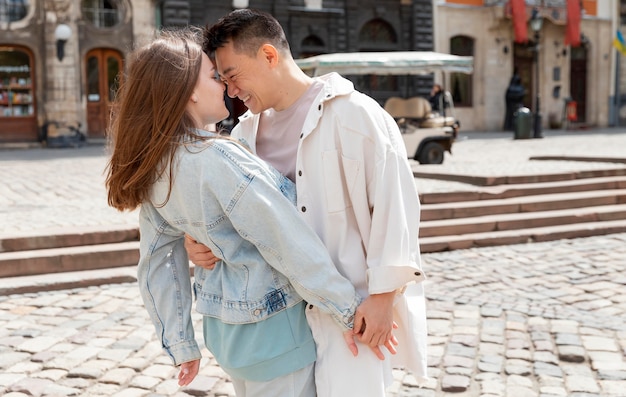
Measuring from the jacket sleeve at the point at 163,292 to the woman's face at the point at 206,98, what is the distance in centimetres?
30

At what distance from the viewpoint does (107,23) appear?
2275 centimetres

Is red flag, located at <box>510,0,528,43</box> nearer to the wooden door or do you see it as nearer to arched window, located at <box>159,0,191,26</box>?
arched window, located at <box>159,0,191,26</box>

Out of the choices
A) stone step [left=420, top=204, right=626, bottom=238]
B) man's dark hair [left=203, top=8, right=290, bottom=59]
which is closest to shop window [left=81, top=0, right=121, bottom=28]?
stone step [left=420, top=204, right=626, bottom=238]

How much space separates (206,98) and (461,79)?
28.5 metres

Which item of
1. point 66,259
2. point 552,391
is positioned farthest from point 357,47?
point 552,391

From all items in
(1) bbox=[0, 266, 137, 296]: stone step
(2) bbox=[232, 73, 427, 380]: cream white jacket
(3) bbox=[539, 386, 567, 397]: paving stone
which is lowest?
(3) bbox=[539, 386, 567, 397]: paving stone

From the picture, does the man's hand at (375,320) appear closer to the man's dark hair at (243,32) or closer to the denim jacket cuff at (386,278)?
the denim jacket cuff at (386,278)

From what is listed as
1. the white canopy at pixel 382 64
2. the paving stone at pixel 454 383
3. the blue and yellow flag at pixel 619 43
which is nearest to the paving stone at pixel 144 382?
the paving stone at pixel 454 383

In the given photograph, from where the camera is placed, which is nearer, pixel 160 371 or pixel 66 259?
pixel 160 371

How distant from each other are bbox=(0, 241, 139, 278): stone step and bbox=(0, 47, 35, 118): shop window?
54.3ft

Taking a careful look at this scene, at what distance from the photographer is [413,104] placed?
47.3ft

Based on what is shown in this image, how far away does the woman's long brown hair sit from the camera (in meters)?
2.04

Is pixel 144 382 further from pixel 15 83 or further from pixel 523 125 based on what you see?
pixel 15 83

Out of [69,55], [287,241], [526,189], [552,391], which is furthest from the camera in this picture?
[69,55]
